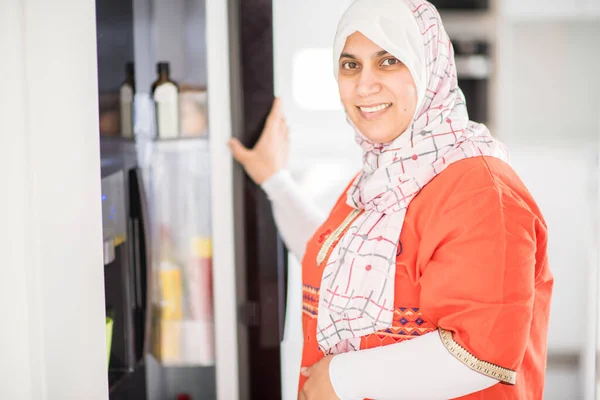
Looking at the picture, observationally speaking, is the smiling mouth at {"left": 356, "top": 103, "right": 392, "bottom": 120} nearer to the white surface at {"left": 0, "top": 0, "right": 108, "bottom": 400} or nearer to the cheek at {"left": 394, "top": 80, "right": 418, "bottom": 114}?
the cheek at {"left": 394, "top": 80, "right": 418, "bottom": 114}

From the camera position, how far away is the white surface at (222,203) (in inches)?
51.0

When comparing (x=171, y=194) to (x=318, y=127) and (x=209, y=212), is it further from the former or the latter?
(x=318, y=127)

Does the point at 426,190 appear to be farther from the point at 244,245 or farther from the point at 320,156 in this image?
the point at 320,156

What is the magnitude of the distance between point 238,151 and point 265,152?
0.07 metres

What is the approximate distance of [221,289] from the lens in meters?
1.37

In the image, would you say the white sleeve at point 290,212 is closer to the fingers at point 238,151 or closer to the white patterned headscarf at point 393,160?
the fingers at point 238,151

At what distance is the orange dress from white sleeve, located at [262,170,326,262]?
0.45m

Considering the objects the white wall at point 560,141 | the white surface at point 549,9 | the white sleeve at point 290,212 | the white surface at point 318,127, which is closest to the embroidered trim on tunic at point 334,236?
the white sleeve at point 290,212

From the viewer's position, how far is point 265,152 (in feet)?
4.46

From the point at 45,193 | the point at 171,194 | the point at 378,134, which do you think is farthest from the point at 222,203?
the point at 45,193

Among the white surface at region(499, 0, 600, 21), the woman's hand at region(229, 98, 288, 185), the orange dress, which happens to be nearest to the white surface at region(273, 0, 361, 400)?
the woman's hand at region(229, 98, 288, 185)

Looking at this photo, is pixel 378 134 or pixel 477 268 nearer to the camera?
pixel 477 268

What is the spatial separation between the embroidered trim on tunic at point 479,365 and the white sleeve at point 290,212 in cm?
58

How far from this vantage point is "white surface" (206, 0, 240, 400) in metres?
1.29
